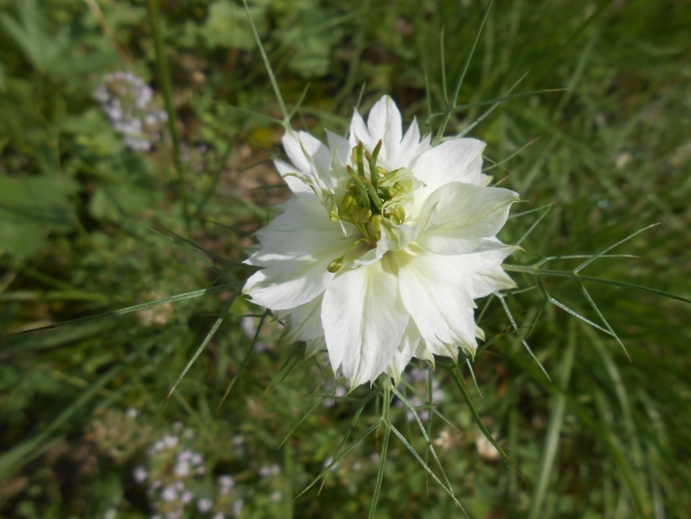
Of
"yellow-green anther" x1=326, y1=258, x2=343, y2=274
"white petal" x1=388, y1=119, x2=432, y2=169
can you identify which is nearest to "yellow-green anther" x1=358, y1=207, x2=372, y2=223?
"yellow-green anther" x1=326, y1=258, x2=343, y2=274

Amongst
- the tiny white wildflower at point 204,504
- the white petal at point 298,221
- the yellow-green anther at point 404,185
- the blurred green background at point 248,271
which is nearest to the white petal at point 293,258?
the white petal at point 298,221

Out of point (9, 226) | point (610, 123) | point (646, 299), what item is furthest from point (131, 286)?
point (610, 123)

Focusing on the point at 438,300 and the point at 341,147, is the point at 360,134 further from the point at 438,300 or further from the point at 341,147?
the point at 438,300

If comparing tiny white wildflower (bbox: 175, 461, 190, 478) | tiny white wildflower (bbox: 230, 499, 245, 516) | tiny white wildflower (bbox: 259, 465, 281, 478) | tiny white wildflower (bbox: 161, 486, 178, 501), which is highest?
tiny white wildflower (bbox: 175, 461, 190, 478)

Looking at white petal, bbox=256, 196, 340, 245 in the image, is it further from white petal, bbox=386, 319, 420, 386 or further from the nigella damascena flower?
white petal, bbox=386, 319, 420, 386

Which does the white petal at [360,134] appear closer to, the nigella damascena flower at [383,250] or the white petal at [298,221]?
the nigella damascena flower at [383,250]

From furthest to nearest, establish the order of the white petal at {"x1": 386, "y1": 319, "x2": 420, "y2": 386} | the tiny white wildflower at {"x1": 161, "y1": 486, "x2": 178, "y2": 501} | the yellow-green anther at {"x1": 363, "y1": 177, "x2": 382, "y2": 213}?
1. the tiny white wildflower at {"x1": 161, "y1": 486, "x2": 178, "y2": 501}
2. the white petal at {"x1": 386, "y1": 319, "x2": 420, "y2": 386}
3. the yellow-green anther at {"x1": 363, "y1": 177, "x2": 382, "y2": 213}
